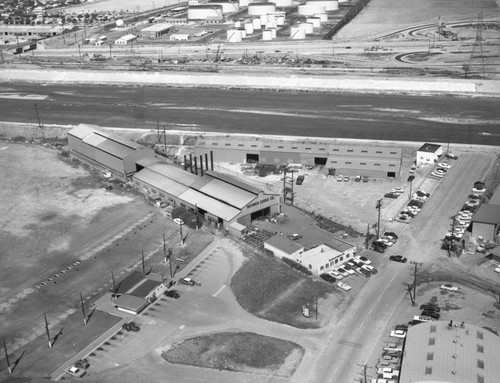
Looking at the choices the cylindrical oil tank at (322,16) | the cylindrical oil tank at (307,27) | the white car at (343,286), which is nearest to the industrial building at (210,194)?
the white car at (343,286)

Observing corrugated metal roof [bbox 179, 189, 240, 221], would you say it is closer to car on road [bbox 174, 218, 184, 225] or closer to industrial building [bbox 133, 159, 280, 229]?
industrial building [bbox 133, 159, 280, 229]

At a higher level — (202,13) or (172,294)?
(202,13)

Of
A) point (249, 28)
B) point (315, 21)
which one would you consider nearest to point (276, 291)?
point (249, 28)

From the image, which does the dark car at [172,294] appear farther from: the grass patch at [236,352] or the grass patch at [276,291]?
the grass patch at [236,352]

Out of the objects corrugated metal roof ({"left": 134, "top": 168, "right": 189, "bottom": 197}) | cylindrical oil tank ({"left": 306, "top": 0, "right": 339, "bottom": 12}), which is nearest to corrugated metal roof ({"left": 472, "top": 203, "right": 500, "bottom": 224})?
corrugated metal roof ({"left": 134, "top": 168, "right": 189, "bottom": 197})

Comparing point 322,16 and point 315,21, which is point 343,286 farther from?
point 322,16
